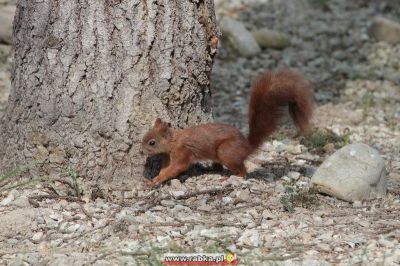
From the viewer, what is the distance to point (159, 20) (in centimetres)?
438

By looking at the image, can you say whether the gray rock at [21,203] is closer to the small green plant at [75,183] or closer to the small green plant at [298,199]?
the small green plant at [75,183]

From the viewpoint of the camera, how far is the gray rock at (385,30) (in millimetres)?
8680

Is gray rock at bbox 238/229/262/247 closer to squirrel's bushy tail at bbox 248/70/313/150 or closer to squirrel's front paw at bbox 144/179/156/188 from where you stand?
squirrel's front paw at bbox 144/179/156/188

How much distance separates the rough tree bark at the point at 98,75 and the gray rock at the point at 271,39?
388cm

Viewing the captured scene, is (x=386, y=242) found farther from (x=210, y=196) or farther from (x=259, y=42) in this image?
(x=259, y=42)

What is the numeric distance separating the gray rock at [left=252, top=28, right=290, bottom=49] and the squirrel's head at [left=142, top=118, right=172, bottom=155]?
13.6 ft

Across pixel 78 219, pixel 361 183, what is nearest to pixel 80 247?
pixel 78 219

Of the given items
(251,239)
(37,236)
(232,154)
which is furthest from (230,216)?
(37,236)

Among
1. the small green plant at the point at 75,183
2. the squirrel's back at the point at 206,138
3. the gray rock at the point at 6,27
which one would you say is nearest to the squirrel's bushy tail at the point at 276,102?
the squirrel's back at the point at 206,138

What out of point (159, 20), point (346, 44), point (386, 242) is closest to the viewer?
point (386, 242)

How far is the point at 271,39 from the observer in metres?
8.43

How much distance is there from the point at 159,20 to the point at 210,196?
3.59 feet

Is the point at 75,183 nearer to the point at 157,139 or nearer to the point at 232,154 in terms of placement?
the point at 157,139

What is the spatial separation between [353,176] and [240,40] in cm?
401
